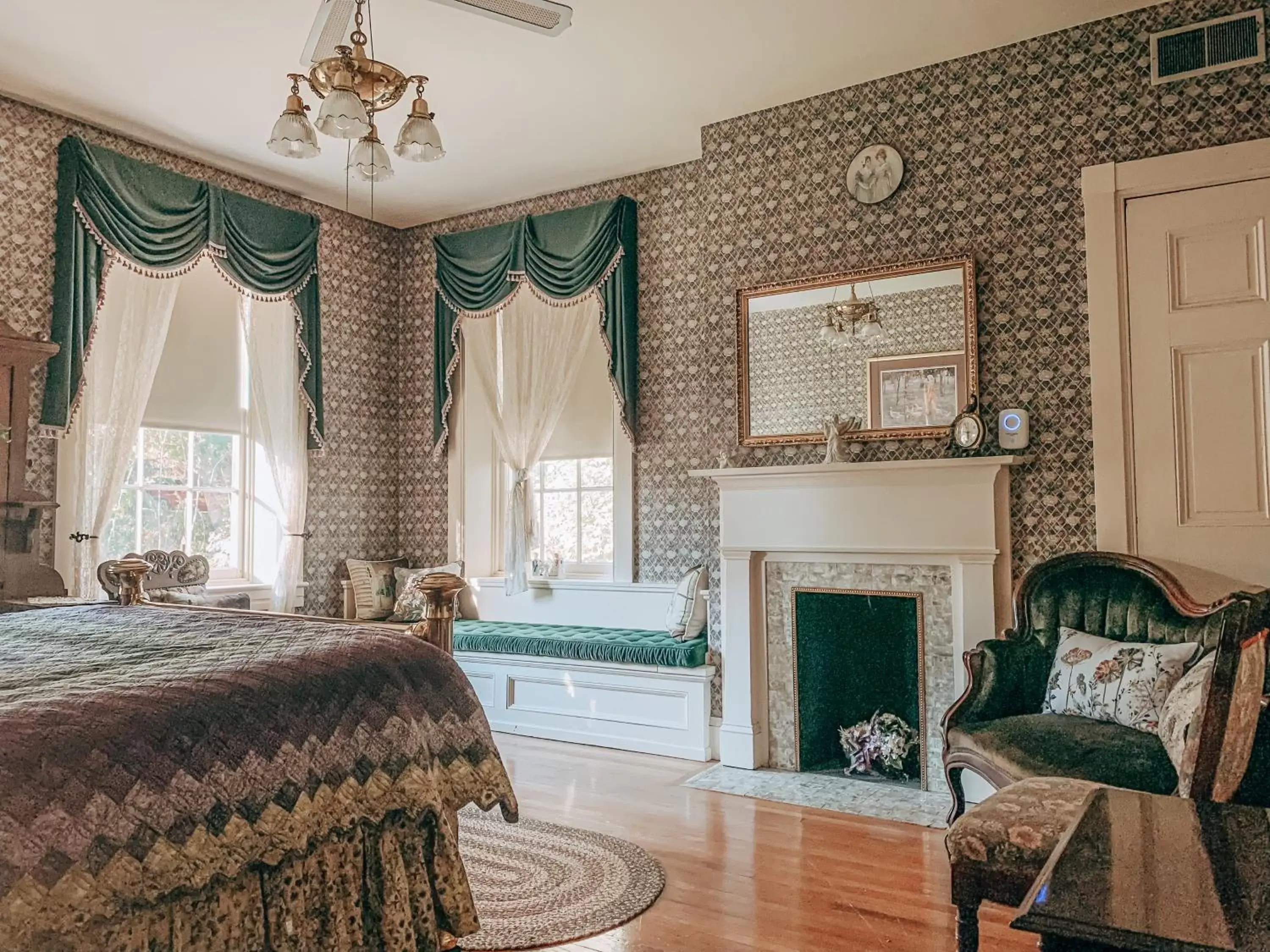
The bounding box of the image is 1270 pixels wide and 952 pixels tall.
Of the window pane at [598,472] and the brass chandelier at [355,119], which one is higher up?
the brass chandelier at [355,119]

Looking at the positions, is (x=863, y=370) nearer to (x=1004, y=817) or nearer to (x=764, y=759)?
(x=764, y=759)

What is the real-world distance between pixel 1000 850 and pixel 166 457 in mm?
4527

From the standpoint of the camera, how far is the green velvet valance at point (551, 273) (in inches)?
204

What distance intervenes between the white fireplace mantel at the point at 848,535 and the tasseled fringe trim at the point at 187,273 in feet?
7.97

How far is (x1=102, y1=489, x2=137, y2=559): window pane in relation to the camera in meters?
4.69

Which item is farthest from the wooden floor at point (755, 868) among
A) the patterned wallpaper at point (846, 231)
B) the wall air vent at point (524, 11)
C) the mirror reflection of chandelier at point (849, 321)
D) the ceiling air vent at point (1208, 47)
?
the ceiling air vent at point (1208, 47)

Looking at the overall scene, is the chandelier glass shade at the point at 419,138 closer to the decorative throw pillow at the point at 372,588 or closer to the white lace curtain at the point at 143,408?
the white lace curtain at the point at 143,408

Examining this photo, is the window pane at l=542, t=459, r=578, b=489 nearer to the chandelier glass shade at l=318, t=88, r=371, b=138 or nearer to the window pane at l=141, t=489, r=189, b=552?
the window pane at l=141, t=489, r=189, b=552

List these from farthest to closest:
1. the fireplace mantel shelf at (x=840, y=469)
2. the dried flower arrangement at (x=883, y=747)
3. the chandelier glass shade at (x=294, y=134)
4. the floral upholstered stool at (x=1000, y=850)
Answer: the dried flower arrangement at (x=883, y=747) → the fireplace mantel shelf at (x=840, y=469) → the chandelier glass shade at (x=294, y=134) → the floral upholstered stool at (x=1000, y=850)

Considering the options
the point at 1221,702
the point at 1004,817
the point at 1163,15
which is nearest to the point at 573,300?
the point at 1163,15

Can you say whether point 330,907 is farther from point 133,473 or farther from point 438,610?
point 133,473

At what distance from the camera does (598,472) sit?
5.52 meters

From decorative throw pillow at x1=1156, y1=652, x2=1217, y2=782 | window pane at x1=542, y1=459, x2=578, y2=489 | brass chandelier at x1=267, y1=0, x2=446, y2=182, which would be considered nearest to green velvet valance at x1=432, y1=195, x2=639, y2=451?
window pane at x1=542, y1=459, x2=578, y2=489

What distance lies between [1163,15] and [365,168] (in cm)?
314
